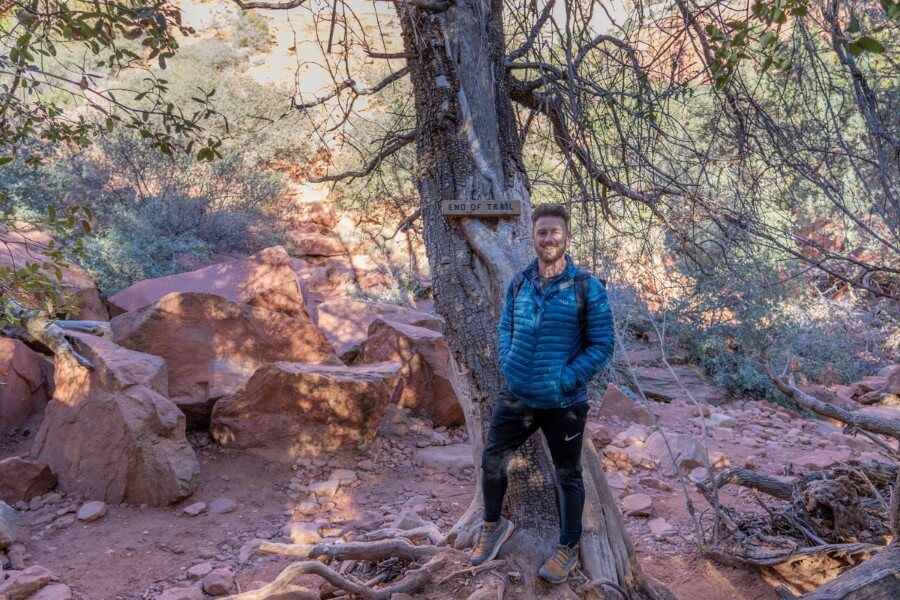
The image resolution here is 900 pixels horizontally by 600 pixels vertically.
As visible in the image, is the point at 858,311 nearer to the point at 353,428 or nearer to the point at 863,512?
the point at 863,512

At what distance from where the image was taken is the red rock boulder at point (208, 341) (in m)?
6.11

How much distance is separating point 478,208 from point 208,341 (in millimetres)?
3992

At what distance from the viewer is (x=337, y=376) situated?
578cm

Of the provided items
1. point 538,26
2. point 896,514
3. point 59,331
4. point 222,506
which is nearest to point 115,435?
point 222,506

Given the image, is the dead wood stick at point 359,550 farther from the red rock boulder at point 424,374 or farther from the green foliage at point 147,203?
the green foliage at point 147,203

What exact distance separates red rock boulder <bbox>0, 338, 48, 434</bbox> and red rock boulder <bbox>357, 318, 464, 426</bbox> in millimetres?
3318

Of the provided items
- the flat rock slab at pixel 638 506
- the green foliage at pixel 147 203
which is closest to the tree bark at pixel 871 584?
the flat rock slab at pixel 638 506

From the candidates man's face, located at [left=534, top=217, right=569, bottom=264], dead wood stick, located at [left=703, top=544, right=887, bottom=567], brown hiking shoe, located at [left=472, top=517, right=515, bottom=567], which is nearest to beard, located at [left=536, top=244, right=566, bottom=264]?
man's face, located at [left=534, top=217, right=569, bottom=264]

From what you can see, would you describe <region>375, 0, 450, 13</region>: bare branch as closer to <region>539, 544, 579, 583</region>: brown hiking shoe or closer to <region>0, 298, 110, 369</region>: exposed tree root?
<region>539, 544, 579, 583</region>: brown hiking shoe

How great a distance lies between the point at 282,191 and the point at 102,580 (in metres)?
14.0

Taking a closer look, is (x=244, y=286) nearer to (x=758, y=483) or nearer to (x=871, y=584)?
(x=758, y=483)

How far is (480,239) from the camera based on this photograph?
11.2 feet

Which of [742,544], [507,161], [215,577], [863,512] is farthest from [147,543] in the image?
[863,512]

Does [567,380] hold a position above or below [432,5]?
below
